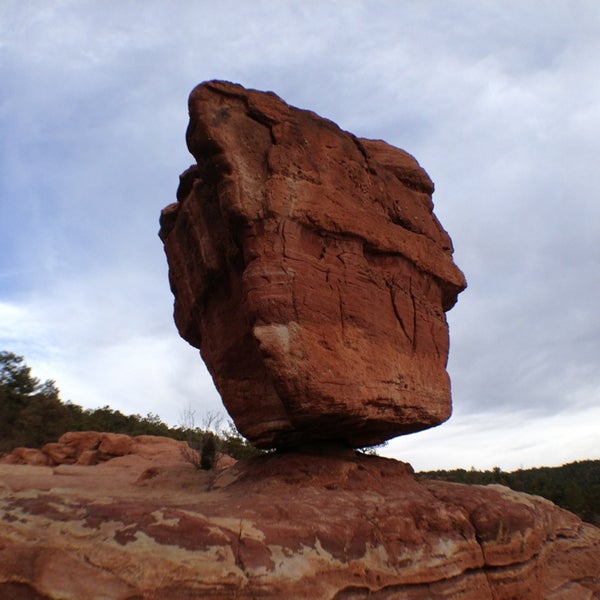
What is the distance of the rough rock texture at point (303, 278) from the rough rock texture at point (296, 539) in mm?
833

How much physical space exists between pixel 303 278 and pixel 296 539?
9.07 ft

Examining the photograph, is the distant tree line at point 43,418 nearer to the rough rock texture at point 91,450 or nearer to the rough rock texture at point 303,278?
the rough rock texture at point 91,450

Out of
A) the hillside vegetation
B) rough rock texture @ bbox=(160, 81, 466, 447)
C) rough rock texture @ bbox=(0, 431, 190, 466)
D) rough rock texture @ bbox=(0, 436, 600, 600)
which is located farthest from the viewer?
the hillside vegetation

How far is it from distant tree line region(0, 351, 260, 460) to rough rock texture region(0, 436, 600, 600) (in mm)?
13003

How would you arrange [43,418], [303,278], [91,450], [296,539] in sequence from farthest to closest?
[43,418] → [91,450] → [303,278] → [296,539]

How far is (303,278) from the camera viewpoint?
5984 millimetres

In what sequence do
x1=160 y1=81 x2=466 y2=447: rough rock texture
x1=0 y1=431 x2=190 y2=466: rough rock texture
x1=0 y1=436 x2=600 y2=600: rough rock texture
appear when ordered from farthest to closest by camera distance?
x1=0 y1=431 x2=190 y2=466: rough rock texture < x1=160 y1=81 x2=466 y2=447: rough rock texture < x1=0 y1=436 x2=600 y2=600: rough rock texture

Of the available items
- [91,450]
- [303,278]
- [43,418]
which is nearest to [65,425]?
[43,418]

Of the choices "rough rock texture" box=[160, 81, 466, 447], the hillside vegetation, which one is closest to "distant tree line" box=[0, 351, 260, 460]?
the hillside vegetation

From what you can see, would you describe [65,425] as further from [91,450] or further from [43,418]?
[91,450]

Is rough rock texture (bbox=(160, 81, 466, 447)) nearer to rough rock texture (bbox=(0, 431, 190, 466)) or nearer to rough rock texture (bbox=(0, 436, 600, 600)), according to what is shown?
rough rock texture (bbox=(0, 436, 600, 600))

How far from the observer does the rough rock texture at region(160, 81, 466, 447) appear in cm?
573

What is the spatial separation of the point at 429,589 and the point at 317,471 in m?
1.66

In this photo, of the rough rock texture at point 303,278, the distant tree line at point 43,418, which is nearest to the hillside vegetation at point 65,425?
the distant tree line at point 43,418
